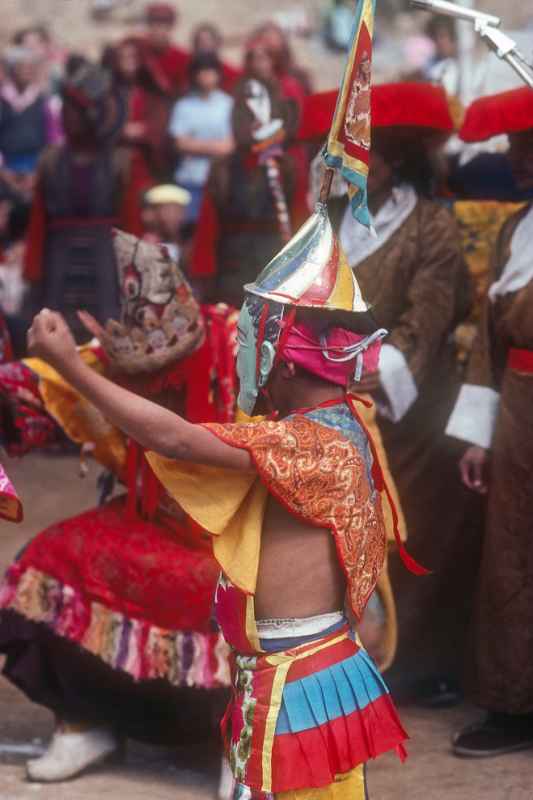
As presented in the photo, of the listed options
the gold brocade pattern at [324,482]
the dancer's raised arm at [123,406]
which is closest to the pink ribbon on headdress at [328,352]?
the gold brocade pattern at [324,482]

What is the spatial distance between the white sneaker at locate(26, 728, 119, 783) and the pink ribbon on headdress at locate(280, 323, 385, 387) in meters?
1.65

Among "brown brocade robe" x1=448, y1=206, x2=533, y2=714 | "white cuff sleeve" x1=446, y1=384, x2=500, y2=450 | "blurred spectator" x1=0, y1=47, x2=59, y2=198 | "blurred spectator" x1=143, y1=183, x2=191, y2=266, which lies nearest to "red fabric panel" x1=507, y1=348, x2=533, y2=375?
"brown brocade robe" x1=448, y1=206, x2=533, y2=714

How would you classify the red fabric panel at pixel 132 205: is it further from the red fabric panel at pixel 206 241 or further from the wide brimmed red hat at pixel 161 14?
the wide brimmed red hat at pixel 161 14

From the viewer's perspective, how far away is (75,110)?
26.7 feet

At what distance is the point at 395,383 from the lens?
178 inches

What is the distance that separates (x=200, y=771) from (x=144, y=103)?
6593mm

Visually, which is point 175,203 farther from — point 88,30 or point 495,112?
point 88,30

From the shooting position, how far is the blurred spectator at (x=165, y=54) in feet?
34.4

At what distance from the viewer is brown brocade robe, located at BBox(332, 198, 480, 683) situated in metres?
4.61

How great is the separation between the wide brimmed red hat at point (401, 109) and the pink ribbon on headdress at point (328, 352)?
166 cm

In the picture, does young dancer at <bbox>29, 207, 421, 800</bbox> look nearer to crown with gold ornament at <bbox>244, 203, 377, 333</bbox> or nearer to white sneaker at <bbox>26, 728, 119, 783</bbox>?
crown with gold ornament at <bbox>244, 203, 377, 333</bbox>

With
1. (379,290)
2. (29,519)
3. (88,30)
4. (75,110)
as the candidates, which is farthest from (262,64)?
(88,30)

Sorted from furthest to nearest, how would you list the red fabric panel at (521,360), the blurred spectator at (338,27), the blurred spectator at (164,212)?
the blurred spectator at (338,27), the blurred spectator at (164,212), the red fabric panel at (521,360)

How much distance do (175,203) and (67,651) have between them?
14.2 feet
